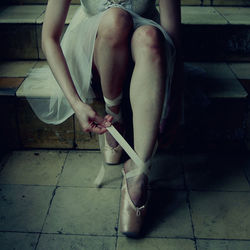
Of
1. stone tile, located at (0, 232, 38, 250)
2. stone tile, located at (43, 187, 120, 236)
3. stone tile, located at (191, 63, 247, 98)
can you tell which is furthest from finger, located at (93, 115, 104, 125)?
stone tile, located at (191, 63, 247, 98)

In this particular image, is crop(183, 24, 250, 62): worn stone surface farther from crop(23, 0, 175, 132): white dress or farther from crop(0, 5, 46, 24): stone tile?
crop(0, 5, 46, 24): stone tile

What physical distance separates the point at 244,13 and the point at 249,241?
1.31m

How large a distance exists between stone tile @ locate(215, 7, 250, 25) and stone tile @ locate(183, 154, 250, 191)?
71cm

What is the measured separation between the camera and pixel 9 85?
1538 mm

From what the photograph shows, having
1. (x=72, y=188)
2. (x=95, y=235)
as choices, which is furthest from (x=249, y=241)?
(x=72, y=188)

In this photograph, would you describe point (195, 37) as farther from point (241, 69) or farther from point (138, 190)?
point (138, 190)

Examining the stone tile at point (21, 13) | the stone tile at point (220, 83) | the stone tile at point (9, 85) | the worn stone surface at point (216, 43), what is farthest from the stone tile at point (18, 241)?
the worn stone surface at point (216, 43)

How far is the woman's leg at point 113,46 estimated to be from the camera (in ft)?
3.65

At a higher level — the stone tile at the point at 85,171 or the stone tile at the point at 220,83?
the stone tile at the point at 220,83

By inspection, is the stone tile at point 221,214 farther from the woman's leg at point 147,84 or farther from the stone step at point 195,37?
the stone step at point 195,37

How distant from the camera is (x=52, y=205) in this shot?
4.19 ft

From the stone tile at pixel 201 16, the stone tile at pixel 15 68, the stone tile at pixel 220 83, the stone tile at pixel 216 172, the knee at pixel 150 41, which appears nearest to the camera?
the knee at pixel 150 41

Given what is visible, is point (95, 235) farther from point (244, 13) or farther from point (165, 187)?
point (244, 13)

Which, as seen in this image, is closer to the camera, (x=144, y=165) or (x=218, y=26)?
(x=144, y=165)
